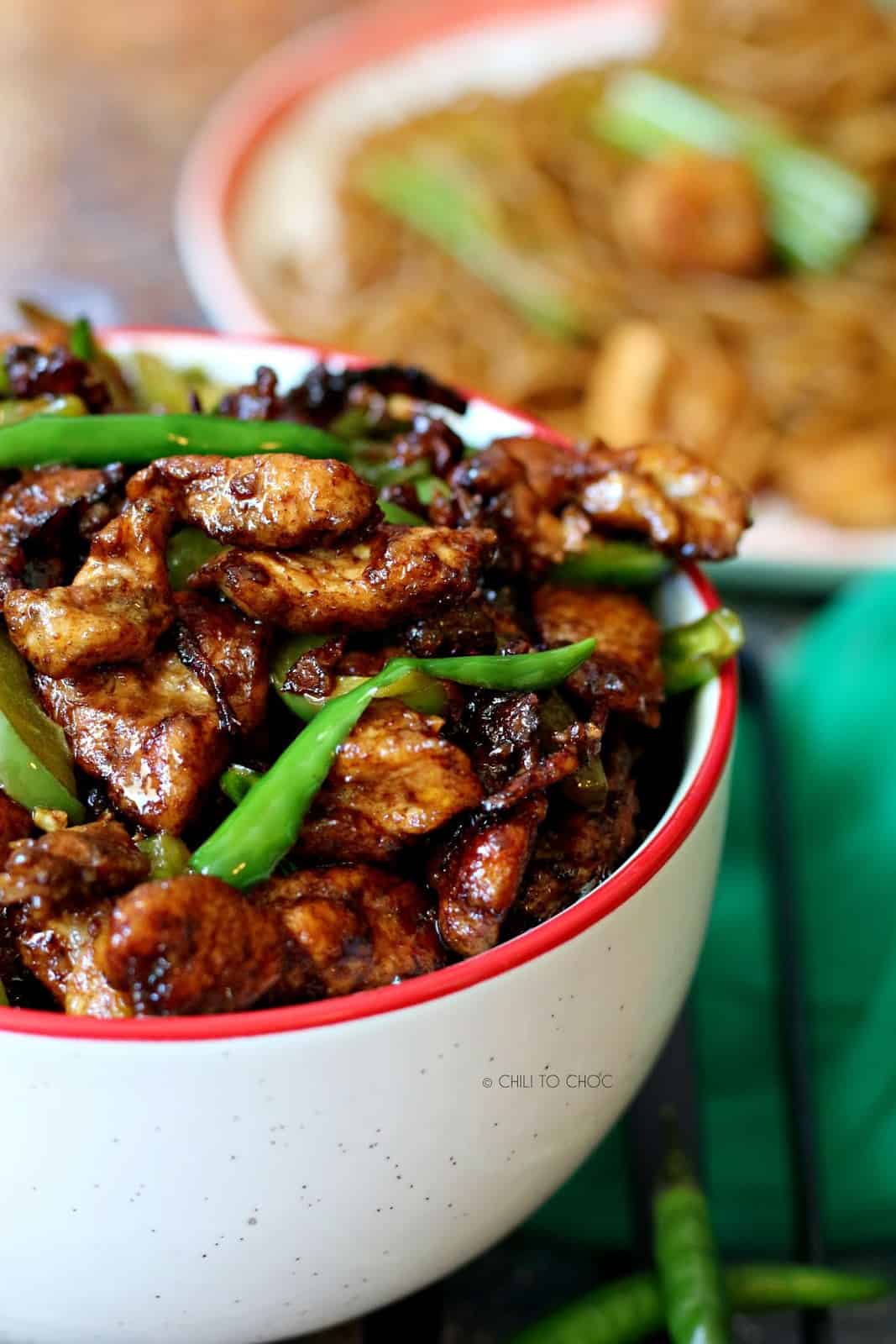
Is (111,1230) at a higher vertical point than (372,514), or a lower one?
lower

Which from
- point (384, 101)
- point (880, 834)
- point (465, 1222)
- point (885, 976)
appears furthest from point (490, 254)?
point (465, 1222)

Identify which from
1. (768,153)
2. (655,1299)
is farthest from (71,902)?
(768,153)

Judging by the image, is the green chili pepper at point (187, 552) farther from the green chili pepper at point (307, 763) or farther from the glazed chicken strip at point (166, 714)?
the green chili pepper at point (307, 763)

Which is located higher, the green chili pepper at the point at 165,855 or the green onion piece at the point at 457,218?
the green onion piece at the point at 457,218

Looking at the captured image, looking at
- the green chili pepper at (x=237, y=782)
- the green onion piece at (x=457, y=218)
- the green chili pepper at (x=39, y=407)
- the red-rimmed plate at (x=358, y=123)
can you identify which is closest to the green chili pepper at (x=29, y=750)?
the green chili pepper at (x=237, y=782)

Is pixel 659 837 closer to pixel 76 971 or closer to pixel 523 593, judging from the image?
pixel 523 593

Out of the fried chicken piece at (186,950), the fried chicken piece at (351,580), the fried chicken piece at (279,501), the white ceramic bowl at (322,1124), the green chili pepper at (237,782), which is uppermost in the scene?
the fried chicken piece at (279,501)

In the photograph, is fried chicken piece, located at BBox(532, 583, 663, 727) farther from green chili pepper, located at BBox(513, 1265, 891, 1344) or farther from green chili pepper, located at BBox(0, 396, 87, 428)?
green chili pepper, located at BBox(513, 1265, 891, 1344)

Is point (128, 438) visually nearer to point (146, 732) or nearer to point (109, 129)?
point (146, 732)
